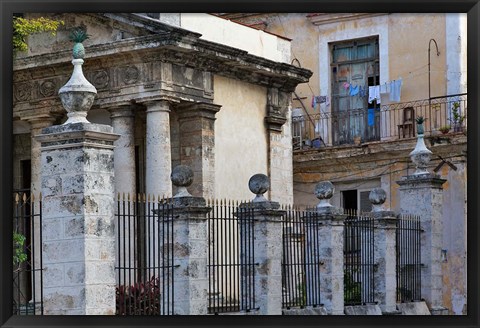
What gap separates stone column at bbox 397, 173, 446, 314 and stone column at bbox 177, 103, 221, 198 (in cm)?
315

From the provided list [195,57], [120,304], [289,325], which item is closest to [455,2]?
[289,325]

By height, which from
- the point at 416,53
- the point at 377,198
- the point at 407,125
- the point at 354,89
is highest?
the point at 416,53

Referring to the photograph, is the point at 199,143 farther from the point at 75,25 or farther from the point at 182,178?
the point at 182,178

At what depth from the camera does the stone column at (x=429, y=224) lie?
21906 mm

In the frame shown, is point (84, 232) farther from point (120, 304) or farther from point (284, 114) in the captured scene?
point (284, 114)

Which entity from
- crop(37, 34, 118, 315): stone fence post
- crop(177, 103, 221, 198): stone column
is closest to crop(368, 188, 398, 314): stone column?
crop(177, 103, 221, 198): stone column

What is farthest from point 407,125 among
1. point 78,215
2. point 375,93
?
point 78,215

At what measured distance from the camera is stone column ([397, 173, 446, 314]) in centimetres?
2191

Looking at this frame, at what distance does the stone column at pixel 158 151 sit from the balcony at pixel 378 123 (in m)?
6.18

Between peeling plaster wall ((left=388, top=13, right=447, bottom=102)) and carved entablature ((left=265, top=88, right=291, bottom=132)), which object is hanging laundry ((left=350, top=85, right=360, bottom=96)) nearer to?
peeling plaster wall ((left=388, top=13, right=447, bottom=102))

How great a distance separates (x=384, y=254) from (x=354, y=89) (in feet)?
24.7

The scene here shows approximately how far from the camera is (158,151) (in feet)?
70.3

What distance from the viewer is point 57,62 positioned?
73.0ft

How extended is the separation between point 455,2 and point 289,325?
3912 mm
